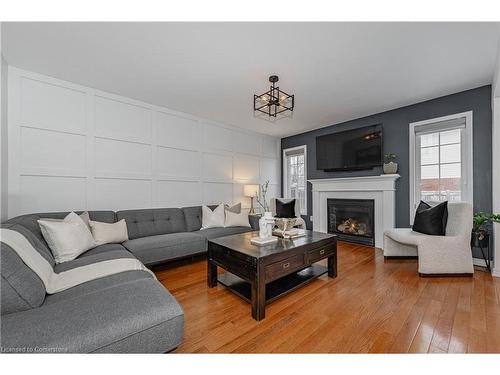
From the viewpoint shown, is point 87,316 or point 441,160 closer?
point 87,316

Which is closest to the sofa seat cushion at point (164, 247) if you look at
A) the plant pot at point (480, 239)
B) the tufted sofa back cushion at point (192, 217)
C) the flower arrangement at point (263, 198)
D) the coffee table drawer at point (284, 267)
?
the tufted sofa back cushion at point (192, 217)

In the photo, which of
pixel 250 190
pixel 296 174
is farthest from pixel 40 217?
pixel 296 174

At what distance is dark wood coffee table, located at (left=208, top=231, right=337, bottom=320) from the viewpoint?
1.81 metres

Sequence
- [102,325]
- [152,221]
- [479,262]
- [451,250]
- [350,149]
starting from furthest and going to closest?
[350,149] < [152,221] < [479,262] < [451,250] < [102,325]

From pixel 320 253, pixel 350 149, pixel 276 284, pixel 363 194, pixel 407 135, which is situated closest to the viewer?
pixel 276 284

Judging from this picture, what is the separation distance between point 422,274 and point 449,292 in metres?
0.40

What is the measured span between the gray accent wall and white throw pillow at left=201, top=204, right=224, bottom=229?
2.32m

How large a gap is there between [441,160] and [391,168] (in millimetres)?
646

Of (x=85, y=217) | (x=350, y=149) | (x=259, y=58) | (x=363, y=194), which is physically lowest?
(x=85, y=217)

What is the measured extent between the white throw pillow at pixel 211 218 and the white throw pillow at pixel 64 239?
1.75 m

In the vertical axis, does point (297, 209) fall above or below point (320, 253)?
above

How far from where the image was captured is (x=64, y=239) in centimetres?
204

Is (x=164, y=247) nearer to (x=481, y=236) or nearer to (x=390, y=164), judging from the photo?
(x=390, y=164)
